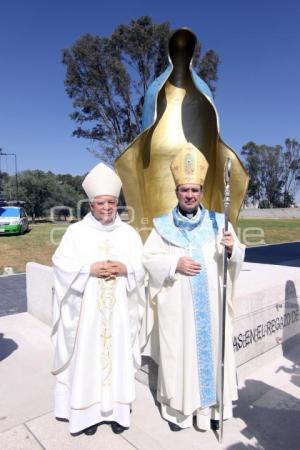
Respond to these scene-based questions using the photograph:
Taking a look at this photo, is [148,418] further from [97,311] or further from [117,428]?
[97,311]

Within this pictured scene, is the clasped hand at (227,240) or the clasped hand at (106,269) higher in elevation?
the clasped hand at (227,240)

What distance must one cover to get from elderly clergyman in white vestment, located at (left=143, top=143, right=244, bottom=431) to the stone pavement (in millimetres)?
183

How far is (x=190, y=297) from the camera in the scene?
2535 millimetres

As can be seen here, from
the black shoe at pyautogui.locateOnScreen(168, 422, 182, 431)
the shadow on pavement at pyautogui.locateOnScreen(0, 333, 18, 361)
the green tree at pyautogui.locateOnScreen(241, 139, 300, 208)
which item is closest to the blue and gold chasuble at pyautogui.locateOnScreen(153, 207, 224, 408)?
the black shoe at pyautogui.locateOnScreen(168, 422, 182, 431)

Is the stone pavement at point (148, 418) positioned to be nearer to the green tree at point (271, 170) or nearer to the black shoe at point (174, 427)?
the black shoe at point (174, 427)

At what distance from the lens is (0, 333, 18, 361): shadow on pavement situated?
4.13 metres

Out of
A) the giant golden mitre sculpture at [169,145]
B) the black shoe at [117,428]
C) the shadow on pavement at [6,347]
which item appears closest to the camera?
the black shoe at [117,428]

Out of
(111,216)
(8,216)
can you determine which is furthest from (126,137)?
(111,216)

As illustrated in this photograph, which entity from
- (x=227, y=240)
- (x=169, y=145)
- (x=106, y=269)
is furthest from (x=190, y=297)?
(x=169, y=145)

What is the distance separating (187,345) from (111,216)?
43.0 inches

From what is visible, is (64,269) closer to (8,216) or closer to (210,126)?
(210,126)

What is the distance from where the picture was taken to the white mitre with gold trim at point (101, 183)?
2516 mm

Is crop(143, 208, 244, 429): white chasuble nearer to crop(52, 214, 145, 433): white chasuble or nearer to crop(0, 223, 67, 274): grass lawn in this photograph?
crop(52, 214, 145, 433): white chasuble

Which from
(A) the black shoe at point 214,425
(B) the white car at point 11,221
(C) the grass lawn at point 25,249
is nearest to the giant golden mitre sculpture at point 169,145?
(A) the black shoe at point 214,425
